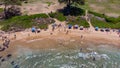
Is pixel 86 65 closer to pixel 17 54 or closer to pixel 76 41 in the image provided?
pixel 76 41

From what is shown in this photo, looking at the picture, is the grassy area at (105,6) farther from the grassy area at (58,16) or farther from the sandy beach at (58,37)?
the sandy beach at (58,37)

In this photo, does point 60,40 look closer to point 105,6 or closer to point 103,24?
point 103,24

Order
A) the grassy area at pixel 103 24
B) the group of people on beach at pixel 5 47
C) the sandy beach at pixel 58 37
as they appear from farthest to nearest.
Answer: the grassy area at pixel 103 24 → the sandy beach at pixel 58 37 → the group of people on beach at pixel 5 47

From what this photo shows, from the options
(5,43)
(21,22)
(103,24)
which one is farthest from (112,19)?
(5,43)

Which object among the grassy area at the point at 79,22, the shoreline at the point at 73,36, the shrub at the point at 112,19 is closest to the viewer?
the shoreline at the point at 73,36

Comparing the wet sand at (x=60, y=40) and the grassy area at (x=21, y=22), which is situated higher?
the grassy area at (x=21, y=22)

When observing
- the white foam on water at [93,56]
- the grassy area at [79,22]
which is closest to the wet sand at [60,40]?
the grassy area at [79,22]
